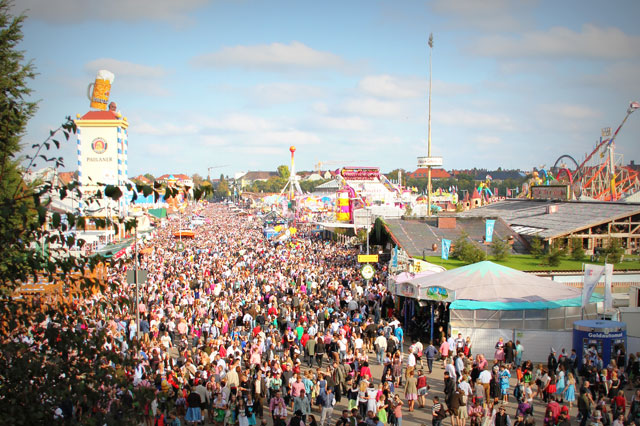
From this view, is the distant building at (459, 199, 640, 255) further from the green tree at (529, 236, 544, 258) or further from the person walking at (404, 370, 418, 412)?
the person walking at (404, 370, 418, 412)

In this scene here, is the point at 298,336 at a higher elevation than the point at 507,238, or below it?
below

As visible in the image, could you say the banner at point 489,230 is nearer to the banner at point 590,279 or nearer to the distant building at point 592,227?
the distant building at point 592,227

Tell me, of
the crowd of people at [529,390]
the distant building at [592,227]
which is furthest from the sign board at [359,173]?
the crowd of people at [529,390]

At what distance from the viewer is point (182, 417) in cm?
1260

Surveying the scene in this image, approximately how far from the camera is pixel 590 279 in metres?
17.4

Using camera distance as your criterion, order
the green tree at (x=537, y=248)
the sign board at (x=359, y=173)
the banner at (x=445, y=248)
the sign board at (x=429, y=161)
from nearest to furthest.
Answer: the banner at (x=445, y=248) < the green tree at (x=537, y=248) < the sign board at (x=429, y=161) < the sign board at (x=359, y=173)

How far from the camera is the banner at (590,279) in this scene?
17328mm

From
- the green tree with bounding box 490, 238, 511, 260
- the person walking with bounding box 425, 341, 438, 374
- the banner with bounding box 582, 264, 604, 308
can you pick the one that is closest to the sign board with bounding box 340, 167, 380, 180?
the green tree with bounding box 490, 238, 511, 260

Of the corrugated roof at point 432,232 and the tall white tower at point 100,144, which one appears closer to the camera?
the corrugated roof at point 432,232

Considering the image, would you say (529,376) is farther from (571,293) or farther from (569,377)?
(571,293)

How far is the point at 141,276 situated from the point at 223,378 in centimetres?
636

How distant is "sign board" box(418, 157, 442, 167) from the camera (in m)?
51.8

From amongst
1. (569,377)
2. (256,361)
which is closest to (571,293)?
(569,377)

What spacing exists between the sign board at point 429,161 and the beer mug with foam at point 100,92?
105ft
